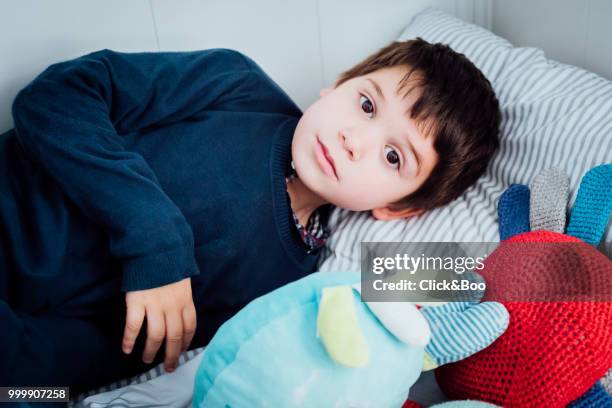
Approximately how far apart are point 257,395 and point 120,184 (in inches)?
13.4

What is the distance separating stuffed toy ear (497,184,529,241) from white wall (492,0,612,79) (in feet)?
0.98

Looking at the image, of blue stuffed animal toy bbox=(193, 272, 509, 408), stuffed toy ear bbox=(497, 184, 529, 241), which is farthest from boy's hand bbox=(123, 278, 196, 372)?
stuffed toy ear bbox=(497, 184, 529, 241)

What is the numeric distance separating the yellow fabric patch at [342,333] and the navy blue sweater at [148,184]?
0.92 feet

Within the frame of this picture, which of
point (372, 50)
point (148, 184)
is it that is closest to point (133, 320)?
point (148, 184)

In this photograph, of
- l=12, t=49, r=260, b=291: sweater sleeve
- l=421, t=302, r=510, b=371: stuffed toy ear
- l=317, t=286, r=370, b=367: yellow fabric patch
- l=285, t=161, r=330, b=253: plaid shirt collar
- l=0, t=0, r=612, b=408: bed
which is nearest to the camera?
l=317, t=286, r=370, b=367: yellow fabric patch

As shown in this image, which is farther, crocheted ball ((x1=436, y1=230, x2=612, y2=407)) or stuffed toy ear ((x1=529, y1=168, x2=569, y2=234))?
stuffed toy ear ((x1=529, y1=168, x2=569, y2=234))

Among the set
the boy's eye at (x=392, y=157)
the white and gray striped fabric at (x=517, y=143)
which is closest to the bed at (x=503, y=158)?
the white and gray striped fabric at (x=517, y=143)

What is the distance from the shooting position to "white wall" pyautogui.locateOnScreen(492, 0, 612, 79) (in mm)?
930

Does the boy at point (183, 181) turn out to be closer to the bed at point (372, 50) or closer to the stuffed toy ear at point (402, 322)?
the bed at point (372, 50)

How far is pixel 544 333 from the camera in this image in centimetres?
57

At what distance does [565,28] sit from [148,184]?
30.2 inches

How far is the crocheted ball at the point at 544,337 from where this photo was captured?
0.56 metres

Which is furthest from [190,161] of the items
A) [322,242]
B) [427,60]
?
[427,60]

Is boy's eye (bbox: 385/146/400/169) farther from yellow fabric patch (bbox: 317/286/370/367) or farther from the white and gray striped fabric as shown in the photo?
yellow fabric patch (bbox: 317/286/370/367)
